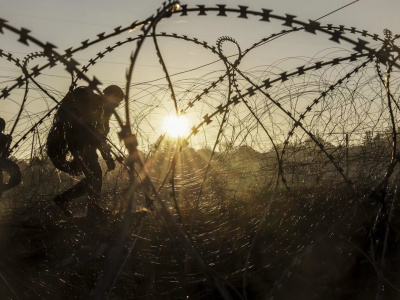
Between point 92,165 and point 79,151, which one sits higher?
point 79,151

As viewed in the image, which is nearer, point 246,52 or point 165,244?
point 246,52

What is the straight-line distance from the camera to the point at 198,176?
6.39m

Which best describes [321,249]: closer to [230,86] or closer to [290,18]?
[230,86]

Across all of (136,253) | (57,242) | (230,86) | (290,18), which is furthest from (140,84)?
(290,18)

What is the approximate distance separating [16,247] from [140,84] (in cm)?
176

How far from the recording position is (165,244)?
14.8ft

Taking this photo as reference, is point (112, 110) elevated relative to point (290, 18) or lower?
lower

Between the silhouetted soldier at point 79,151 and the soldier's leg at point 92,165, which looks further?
the soldier's leg at point 92,165

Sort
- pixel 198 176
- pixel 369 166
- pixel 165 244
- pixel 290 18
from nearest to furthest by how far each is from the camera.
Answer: pixel 290 18 → pixel 165 244 → pixel 369 166 → pixel 198 176

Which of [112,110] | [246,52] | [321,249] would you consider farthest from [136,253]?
[112,110]

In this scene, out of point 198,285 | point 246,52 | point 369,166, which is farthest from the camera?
point 369,166

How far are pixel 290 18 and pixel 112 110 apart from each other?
3.58 ft

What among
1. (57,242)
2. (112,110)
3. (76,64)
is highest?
(76,64)

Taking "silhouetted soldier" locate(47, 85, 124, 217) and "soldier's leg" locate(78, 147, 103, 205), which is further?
"soldier's leg" locate(78, 147, 103, 205)
